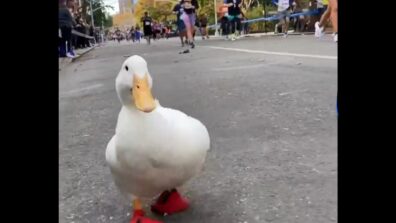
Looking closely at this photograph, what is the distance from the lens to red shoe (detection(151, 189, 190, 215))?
7.97ft

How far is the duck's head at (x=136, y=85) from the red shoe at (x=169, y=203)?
50 cm

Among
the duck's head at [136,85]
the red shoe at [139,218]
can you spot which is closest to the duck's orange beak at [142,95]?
the duck's head at [136,85]

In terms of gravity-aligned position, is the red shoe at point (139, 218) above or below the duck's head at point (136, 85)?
below

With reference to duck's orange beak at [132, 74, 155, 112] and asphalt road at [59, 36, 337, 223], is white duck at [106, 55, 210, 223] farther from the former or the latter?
asphalt road at [59, 36, 337, 223]

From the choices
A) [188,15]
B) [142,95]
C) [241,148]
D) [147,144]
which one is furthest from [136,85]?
[188,15]

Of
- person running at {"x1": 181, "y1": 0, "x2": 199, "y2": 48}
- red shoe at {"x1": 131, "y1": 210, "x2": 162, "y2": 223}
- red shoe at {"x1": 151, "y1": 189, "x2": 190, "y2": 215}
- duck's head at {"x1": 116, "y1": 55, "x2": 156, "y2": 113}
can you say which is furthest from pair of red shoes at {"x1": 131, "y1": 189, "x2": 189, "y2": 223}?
person running at {"x1": 181, "y1": 0, "x2": 199, "y2": 48}

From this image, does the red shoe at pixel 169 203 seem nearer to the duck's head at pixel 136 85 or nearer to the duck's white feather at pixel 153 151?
the duck's white feather at pixel 153 151

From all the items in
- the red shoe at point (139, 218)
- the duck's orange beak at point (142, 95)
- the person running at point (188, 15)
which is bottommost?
the red shoe at point (139, 218)

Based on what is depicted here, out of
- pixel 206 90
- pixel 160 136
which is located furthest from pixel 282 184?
pixel 206 90

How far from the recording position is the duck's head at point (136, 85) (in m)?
1.98

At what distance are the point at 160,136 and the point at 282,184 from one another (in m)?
0.91
